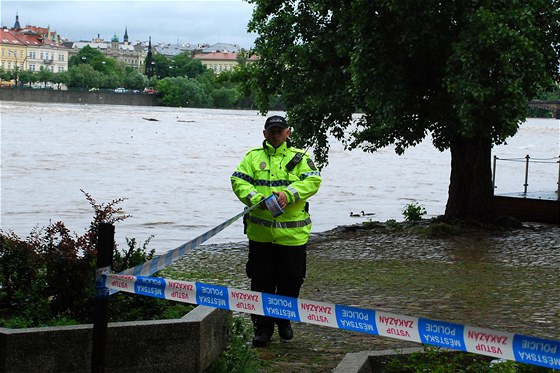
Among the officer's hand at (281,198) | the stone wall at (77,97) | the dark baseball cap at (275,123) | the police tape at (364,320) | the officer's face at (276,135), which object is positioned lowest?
the stone wall at (77,97)

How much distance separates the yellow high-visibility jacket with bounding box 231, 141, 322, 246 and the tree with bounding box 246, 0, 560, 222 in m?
9.08

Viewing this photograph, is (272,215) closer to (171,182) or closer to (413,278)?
(413,278)

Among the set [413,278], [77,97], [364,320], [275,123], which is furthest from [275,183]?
[77,97]

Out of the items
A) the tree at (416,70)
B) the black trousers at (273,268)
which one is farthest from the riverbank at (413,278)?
the tree at (416,70)

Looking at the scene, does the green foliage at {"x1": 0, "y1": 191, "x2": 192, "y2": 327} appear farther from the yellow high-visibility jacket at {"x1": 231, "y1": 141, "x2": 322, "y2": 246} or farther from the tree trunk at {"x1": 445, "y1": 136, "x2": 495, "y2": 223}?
the tree trunk at {"x1": 445, "y1": 136, "x2": 495, "y2": 223}

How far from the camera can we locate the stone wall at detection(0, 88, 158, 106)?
167 m

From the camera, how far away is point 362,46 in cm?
1767

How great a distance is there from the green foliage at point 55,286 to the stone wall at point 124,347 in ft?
1.32

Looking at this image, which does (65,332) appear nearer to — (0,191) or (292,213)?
(292,213)

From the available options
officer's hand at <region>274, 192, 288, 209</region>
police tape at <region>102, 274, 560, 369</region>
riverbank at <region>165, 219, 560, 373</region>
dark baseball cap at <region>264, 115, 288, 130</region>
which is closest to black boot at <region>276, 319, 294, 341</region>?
riverbank at <region>165, 219, 560, 373</region>

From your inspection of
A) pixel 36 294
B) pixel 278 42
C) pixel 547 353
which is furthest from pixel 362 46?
pixel 547 353

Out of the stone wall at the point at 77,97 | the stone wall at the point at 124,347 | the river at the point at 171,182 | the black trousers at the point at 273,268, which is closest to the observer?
the stone wall at the point at 124,347

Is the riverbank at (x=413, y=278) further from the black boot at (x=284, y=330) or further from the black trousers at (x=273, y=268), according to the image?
the black trousers at (x=273, y=268)

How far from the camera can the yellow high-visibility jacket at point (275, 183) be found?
7625 mm
